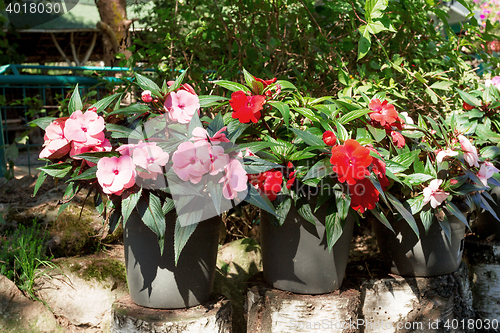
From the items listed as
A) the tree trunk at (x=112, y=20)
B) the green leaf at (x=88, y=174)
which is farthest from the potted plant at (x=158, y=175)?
the tree trunk at (x=112, y=20)

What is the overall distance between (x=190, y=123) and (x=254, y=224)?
4.20 ft

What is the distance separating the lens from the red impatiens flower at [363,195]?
120 cm

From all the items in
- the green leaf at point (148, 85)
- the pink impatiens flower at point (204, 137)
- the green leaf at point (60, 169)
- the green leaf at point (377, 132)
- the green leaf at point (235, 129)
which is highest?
the green leaf at point (148, 85)

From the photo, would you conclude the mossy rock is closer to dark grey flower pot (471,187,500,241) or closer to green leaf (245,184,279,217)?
green leaf (245,184,279,217)

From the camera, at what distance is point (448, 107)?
2057 millimetres

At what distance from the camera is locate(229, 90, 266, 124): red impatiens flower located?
48.4 inches

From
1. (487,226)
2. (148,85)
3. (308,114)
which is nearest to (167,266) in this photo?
(148,85)

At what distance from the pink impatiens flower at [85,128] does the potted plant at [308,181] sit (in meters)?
0.42

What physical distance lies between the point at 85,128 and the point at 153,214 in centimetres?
33

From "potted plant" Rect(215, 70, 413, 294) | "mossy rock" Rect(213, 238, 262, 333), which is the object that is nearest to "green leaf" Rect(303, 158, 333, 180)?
"potted plant" Rect(215, 70, 413, 294)

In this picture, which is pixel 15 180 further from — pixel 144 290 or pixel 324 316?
pixel 324 316

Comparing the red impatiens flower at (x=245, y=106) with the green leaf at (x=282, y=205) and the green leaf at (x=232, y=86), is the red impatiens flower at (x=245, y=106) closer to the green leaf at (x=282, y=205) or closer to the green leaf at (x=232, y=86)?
the green leaf at (x=232, y=86)

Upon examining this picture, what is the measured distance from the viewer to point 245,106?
48.8 inches

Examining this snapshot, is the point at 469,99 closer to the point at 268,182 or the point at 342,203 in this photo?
the point at 342,203
